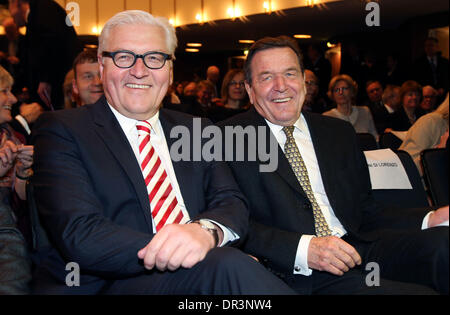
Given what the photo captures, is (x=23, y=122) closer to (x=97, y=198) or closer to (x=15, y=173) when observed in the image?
(x=15, y=173)

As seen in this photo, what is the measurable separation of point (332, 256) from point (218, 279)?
0.63 metres

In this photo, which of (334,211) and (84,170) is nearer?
(84,170)

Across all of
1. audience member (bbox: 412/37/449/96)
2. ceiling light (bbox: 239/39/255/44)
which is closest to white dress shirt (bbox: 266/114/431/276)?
audience member (bbox: 412/37/449/96)

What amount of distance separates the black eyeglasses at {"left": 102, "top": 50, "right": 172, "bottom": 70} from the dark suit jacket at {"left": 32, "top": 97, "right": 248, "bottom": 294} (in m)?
0.19

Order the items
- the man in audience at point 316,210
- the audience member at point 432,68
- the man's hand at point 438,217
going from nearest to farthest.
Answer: the man's hand at point 438,217, the man in audience at point 316,210, the audience member at point 432,68

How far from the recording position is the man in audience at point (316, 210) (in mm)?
1788

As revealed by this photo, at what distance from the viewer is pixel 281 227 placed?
2.01 meters

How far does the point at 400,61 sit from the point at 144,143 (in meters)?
10.8

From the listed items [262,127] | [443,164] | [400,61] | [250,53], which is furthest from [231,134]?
[400,61]

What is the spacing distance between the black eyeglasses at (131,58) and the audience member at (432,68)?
8448 millimetres

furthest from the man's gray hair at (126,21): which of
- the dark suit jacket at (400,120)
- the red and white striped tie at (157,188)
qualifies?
the dark suit jacket at (400,120)

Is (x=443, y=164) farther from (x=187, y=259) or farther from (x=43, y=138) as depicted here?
(x=43, y=138)

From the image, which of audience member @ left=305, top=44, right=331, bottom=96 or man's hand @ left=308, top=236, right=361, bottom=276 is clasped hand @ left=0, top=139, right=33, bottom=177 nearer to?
man's hand @ left=308, top=236, right=361, bottom=276

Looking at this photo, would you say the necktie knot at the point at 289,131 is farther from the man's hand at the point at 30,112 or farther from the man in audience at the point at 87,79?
the man's hand at the point at 30,112
